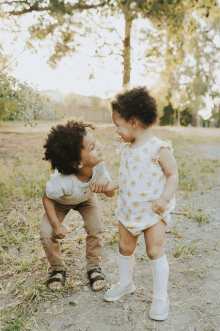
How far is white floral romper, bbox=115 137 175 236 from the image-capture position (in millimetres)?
1811

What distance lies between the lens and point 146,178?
5.95 ft

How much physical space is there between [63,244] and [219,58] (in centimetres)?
2274

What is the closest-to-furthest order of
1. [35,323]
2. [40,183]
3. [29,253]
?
1. [35,323]
2. [29,253]
3. [40,183]

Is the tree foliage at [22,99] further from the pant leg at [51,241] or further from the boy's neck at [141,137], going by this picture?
the boy's neck at [141,137]

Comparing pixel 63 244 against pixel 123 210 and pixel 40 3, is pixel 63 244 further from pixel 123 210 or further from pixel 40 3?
pixel 40 3

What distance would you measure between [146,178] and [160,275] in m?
0.59

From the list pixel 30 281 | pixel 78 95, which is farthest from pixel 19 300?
pixel 78 95

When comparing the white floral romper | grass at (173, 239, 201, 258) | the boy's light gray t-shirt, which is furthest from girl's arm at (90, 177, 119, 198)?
grass at (173, 239, 201, 258)

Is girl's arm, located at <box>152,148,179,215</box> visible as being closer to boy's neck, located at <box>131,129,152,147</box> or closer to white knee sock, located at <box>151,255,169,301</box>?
boy's neck, located at <box>131,129,152,147</box>

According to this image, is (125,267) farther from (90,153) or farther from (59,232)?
(90,153)

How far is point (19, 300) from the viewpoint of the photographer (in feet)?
6.70

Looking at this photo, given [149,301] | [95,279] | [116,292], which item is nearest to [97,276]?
[95,279]

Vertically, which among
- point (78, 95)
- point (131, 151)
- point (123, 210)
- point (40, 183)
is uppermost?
point (78, 95)

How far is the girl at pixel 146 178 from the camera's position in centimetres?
181
